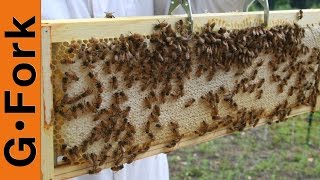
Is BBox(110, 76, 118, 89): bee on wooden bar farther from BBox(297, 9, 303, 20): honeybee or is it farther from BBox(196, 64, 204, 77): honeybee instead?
BBox(297, 9, 303, 20): honeybee

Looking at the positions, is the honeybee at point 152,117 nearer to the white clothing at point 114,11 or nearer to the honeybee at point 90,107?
the honeybee at point 90,107

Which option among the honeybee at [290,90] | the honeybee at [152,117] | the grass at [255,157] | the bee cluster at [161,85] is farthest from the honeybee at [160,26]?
the grass at [255,157]

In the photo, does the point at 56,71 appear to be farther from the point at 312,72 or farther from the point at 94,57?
the point at 312,72

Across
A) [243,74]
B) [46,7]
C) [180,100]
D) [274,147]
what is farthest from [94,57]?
[274,147]

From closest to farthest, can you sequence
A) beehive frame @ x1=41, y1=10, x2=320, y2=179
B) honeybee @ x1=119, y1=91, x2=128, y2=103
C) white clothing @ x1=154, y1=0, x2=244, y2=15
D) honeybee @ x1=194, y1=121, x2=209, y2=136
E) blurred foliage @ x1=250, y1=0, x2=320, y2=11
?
beehive frame @ x1=41, y1=10, x2=320, y2=179 < honeybee @ x1=119, y1=91, x2=128, y2=103 < honeybee @ x1=194, y1=121, x2=209, y2=136 < white clothing @ x1=154, y1=0, x2=244, y2=15 < blurred foliage @ x1=250, y1=0, x2=320, y2=11

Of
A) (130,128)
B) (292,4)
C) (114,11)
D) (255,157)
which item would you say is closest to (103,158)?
(130,128)

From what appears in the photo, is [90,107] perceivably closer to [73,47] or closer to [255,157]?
[73,47]

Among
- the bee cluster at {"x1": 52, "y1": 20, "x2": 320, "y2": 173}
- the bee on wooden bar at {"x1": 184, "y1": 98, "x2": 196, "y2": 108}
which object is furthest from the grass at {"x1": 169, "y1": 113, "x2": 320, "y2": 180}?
the bee on wooden bar at {"x1": 184, "y1": 98, "x2": 196, "y2": 108}
